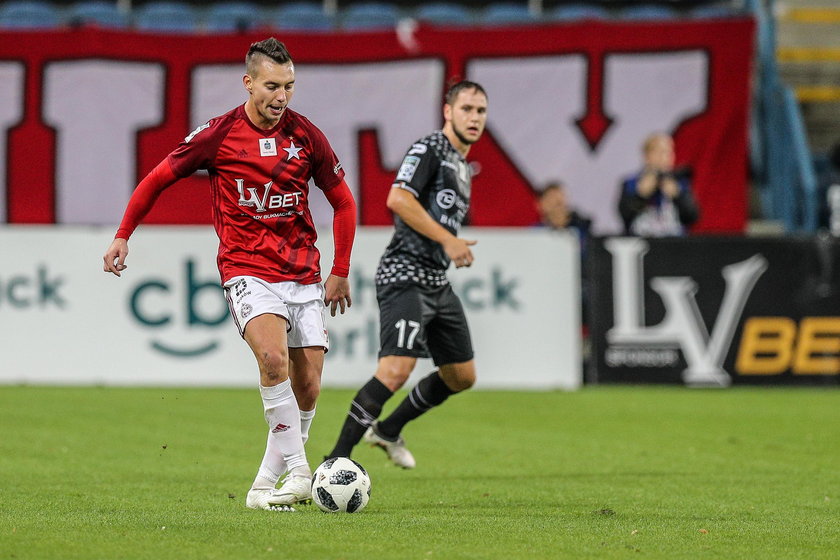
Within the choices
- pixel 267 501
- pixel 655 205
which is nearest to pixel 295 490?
pixel 267 501

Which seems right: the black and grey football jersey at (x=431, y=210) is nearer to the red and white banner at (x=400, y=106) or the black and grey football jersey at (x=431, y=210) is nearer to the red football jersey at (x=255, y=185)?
the red football jersey at (x=255, y=185)

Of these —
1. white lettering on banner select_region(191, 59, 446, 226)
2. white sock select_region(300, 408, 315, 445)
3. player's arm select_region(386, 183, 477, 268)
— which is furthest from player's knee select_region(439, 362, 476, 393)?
white lettering on banner select_region(191, 59, 446, 226)

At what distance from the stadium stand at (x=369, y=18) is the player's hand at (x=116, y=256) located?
14.5 m

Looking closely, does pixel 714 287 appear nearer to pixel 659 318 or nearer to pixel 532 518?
pixel 659 318

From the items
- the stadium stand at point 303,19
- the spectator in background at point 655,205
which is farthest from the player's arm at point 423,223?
the stadium stand at point 303,19

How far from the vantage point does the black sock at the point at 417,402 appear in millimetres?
7945

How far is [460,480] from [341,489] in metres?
1.51

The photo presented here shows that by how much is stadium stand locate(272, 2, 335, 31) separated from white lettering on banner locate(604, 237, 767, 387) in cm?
815

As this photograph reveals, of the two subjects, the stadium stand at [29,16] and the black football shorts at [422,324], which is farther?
the stadium stand at [29,16]

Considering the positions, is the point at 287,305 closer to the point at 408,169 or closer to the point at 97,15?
the point at 408,169

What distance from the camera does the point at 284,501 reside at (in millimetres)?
6148

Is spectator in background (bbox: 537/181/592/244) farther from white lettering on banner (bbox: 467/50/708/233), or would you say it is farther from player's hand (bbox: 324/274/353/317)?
player's hand (bbox: 324/274/353/317)

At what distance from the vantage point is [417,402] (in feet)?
26.1

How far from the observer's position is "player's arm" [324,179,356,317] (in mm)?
6508
